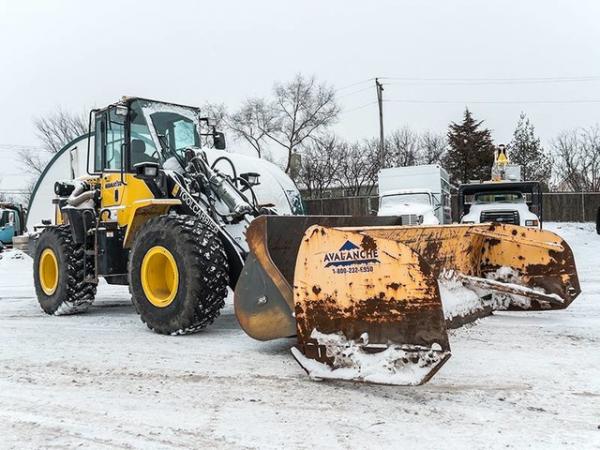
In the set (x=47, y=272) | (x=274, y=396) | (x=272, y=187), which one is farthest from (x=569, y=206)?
(x=274, y=396)

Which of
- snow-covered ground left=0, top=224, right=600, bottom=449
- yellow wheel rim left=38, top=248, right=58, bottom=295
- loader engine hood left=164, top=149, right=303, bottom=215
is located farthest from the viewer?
loader engine hood left=164, top=149, right=303, bottom=215

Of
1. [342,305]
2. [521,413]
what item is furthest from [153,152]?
[521,413]

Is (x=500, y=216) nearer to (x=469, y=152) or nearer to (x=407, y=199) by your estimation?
(x=407, y=199)

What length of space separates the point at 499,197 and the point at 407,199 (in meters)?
2.50

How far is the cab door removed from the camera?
6.81m

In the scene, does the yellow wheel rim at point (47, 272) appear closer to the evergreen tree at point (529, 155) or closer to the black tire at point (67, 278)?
the black tire at point (67, 278)

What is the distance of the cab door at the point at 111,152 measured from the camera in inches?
268

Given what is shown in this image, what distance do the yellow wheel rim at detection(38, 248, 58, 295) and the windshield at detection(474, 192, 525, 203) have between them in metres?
11.0

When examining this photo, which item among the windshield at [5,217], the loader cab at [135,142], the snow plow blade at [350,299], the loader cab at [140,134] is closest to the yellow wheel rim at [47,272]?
the loader cab at [135,142]

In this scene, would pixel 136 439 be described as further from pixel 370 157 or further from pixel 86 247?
pixel 370 157

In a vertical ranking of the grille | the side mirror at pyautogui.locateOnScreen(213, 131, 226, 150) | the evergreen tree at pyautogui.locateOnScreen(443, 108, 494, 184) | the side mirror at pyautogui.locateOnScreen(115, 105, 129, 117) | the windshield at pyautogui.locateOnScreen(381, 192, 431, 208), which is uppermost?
the evergreen tree at pyautogui.locateOnScreen(443, 108, 494, 184)

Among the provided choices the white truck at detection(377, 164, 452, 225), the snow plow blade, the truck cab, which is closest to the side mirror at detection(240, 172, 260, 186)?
the snow plow blade

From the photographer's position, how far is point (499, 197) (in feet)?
48.9

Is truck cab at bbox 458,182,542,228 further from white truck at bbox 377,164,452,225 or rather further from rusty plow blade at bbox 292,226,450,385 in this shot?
rusty plow blade at bbox 292,226,450,385
